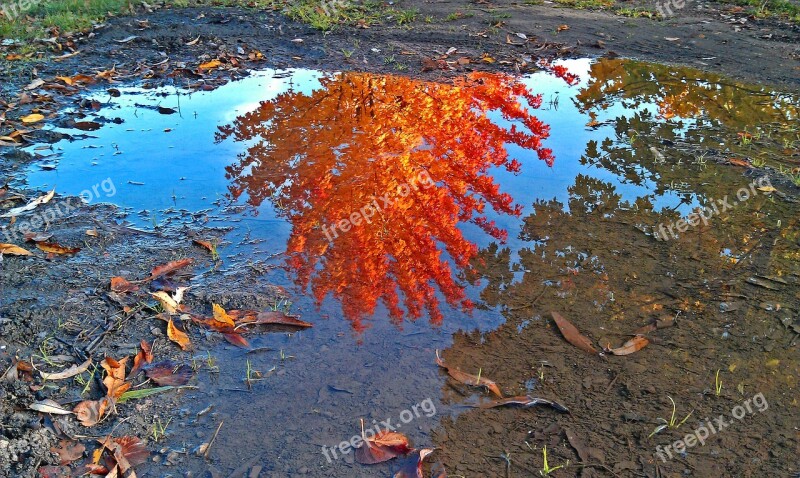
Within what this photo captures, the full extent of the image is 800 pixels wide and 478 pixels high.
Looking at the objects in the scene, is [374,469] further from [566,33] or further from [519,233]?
[566,33]

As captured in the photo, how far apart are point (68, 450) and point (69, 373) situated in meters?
0.43

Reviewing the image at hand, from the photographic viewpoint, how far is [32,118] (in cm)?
521

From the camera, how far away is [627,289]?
3.11m

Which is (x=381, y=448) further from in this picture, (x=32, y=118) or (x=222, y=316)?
(x=32, y=118)

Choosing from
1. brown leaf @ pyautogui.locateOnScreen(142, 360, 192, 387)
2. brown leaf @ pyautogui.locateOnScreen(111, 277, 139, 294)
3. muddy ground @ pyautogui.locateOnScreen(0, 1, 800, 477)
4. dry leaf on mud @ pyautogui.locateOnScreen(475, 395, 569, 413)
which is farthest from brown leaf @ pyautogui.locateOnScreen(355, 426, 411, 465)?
brown leaf @ pyautogui.locateOnScreen(111, 277, 139, 294)

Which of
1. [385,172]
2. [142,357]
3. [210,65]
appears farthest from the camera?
[210,65]

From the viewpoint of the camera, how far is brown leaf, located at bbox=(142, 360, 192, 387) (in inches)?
99.2

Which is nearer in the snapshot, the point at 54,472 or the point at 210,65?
the point at 54,472

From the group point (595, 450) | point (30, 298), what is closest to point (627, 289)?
point (595, 450)

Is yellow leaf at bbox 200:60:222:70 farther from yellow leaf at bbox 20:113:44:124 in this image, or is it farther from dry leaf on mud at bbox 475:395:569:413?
dry leaf on mud at bbox 475:395:569:413

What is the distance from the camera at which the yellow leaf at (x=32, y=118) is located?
515cm
